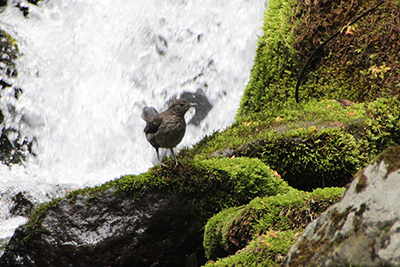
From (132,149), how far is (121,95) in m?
1.51

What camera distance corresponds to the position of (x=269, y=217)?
10.6 ft

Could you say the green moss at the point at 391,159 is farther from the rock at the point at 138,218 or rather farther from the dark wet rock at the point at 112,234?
the dark wet rock at the point at 112,234

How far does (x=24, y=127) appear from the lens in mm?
8594

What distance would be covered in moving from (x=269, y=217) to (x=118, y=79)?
6708 millimetres

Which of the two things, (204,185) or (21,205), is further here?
(21,205)

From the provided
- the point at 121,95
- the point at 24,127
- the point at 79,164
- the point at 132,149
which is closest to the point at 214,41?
the point at 121,95

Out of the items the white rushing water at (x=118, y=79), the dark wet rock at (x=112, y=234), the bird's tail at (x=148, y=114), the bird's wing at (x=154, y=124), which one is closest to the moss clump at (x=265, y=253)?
the dark wet rock at (x=112, y=234)

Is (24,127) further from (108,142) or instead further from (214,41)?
(214,41)

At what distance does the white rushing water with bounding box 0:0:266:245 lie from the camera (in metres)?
8.04

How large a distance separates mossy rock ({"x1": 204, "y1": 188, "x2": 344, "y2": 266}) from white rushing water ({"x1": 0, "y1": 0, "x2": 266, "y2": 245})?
4.45 metres

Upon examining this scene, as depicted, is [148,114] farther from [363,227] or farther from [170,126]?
[363,227]

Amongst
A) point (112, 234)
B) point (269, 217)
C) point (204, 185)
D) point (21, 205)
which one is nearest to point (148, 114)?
point (204, 185)

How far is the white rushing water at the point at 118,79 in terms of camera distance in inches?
316

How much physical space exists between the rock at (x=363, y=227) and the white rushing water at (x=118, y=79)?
6.13 meters
